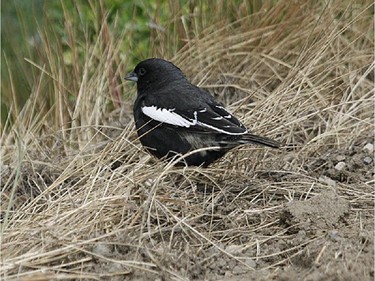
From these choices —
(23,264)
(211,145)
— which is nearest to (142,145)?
(211,145)

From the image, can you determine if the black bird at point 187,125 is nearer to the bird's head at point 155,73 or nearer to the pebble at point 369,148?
the bird's head at point 155,73

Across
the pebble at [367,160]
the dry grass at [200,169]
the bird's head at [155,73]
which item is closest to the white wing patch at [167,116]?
the dry grass at [200,169]

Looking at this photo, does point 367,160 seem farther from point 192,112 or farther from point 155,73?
point 155,73

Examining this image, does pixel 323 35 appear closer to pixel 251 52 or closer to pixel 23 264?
pixel 251 52

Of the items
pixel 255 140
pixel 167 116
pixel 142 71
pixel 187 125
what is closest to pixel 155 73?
pixel 142 71

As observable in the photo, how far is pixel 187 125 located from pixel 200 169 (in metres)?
0.28

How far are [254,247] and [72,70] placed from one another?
2638 mm

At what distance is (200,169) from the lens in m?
4.93

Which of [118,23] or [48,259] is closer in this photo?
[48,259]

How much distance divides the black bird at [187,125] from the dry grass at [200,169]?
0.13 metres

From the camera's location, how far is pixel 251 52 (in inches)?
247

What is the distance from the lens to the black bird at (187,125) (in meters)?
4.96

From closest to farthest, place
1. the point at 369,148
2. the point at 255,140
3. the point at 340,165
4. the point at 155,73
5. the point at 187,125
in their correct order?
1. the point at 255,140
2. the point at 187,125
3. the point at 340,165
4. the point at 369,148
5. the point at 155,73

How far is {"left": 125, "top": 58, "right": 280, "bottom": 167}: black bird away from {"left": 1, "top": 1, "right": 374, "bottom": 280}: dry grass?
13 centimetres
